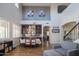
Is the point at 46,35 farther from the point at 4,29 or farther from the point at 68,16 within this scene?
the point at 4,29

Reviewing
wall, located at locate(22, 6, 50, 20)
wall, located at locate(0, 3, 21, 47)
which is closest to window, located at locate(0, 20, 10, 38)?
wall, located at locate(0, 3, 21, 47)

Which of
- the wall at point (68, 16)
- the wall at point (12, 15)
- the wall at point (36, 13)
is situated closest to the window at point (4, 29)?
the wall at point (12, 15)

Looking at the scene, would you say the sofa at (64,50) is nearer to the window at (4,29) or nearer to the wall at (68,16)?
the wall at (68,16)

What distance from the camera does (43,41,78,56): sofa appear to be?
2289mm

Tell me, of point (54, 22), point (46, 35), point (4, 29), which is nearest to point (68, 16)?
point (54, 22)

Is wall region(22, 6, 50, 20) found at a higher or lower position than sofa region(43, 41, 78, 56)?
higher

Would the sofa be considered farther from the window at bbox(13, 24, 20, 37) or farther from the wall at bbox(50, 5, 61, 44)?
the window at bbox(13, 24, 20, 37)

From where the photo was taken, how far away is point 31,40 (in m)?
2.84

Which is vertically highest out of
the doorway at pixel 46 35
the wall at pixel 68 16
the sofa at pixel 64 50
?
the wall at pixel 68 16

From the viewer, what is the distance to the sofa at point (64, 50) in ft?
7.51

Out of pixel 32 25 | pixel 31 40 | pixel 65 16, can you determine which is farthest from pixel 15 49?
pixel 65 16

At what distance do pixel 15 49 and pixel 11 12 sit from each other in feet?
2.52

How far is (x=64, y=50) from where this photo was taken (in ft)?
8.20

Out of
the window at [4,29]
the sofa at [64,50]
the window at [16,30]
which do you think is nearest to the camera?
the sofa at [64,50]
